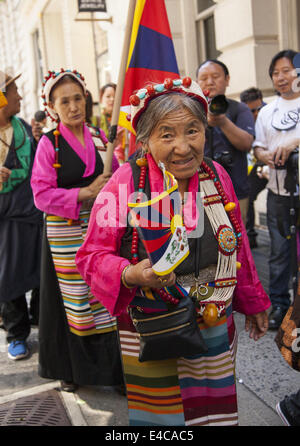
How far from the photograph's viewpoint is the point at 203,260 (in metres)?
1.76

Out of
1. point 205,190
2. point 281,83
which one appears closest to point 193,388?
point 205,190

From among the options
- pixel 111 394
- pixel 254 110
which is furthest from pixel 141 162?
pixel 254 110

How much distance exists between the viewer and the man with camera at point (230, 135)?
3582 millimetres

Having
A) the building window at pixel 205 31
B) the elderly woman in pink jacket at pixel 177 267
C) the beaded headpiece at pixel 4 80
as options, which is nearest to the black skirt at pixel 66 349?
the elderly woman in pink jacket at pixel 177 267

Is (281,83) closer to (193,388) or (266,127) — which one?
(266,127)

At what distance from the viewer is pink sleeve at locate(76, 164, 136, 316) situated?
5.41 ft

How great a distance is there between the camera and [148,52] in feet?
7.99

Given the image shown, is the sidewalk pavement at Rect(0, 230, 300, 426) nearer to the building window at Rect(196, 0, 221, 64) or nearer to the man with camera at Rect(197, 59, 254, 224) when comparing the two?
the man with camera at Rect(197, 59, 254, 224)

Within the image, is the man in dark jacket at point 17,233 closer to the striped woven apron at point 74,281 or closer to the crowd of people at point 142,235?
the crowd of people at point 142,235

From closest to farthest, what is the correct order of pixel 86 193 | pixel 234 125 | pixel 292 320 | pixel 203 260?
pixel 203 260
pixel 292 320
pixel 86 193
pixel 234 125

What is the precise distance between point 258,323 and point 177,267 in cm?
58
